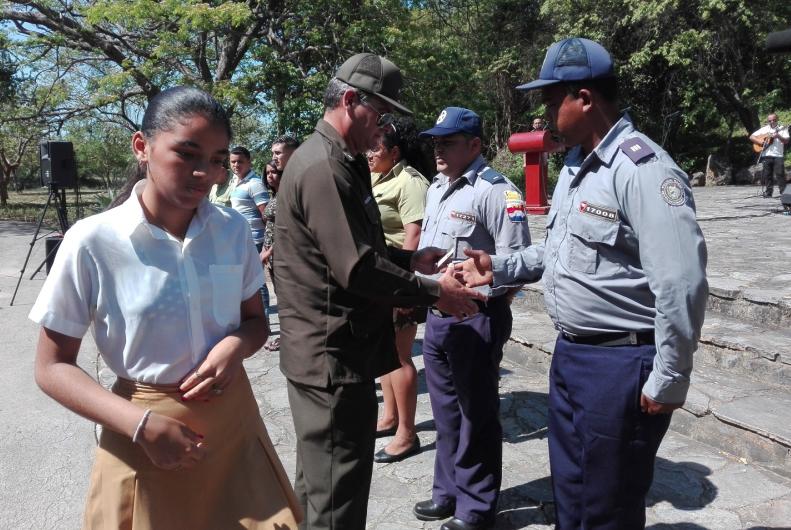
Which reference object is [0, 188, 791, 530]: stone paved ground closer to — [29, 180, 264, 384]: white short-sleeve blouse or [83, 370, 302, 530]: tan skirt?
[83, 370, 302, 530]: tan skirt

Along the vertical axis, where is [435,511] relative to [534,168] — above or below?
below

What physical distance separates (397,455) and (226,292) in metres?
2.61

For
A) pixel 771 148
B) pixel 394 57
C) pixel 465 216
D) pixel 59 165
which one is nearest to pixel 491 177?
pixel 465 216

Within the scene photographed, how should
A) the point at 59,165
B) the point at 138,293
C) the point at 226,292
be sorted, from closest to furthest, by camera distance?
1. the point at 138,293
2. the point at 226,292
3. the point at 59,165

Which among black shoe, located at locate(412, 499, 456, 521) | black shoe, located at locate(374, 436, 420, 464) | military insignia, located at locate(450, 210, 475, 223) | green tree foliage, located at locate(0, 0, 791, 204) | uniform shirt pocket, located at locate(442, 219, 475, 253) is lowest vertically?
black shoe, located at locate(374, 436, 420, 464)

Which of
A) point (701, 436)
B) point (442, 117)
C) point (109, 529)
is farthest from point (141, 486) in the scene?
point (701, 436)

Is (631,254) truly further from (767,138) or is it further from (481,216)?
(767,138)

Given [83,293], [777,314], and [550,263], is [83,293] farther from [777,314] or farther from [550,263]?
[777,314]

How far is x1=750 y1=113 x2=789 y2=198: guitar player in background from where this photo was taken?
1394cm

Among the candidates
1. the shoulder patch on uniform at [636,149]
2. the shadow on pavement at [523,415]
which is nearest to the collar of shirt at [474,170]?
the shoulder patch on uniform at [636,149]

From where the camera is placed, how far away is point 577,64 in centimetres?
221

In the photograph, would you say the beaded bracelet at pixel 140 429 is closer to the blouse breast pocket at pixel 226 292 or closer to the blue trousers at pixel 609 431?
the blouse breast pocket at pixel 226 292

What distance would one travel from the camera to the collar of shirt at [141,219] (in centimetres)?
163

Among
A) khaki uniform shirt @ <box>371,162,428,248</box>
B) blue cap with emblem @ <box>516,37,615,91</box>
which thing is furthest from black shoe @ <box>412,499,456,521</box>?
blue cap with emblem @ <box>516,37,615,91</box>
